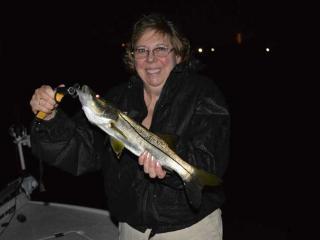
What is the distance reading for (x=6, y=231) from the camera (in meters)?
5.25

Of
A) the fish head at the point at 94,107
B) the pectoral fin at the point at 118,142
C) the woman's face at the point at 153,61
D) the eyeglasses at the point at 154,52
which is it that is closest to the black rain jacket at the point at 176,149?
the woman's face at the point at 153,61

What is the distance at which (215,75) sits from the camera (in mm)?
40938

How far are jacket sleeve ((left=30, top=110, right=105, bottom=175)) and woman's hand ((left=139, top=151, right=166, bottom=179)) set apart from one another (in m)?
0.74

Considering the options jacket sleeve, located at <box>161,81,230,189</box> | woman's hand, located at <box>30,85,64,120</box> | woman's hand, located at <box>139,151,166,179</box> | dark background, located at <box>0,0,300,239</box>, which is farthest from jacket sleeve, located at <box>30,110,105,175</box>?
dark background, located at <box>0,0,300,239</box>

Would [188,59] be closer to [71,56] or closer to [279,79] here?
[279,79]

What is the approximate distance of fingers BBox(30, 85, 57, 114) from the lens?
3400 mm

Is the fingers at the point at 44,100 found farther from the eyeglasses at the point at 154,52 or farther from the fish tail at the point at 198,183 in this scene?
the fish tail at the point at 198,183

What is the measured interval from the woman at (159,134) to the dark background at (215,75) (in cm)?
47

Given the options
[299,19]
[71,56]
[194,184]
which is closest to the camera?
[194,184]

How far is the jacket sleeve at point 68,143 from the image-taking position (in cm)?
374

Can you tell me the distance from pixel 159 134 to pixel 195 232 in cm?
102

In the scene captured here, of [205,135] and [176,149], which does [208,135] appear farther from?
[176,149]

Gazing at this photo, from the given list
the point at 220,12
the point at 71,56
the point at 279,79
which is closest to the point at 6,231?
the point at 279,79

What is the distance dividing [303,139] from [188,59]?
43.0 feet
